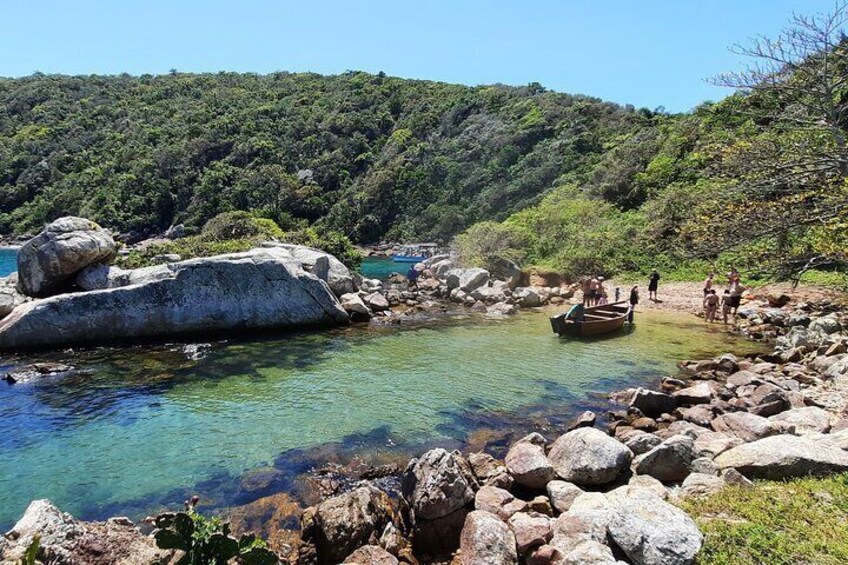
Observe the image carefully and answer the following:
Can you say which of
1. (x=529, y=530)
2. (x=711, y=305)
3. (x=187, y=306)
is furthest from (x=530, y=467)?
(x=711, y=305)

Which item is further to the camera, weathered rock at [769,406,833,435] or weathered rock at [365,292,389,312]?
weathered rock at [365,292,389,312]

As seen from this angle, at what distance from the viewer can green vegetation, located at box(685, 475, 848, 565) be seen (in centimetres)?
520

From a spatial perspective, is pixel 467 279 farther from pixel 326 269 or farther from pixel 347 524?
pixel 347 524

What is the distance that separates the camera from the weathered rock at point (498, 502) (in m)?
7.61

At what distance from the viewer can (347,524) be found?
7164 mm

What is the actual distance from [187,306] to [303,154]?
76613 millimetres

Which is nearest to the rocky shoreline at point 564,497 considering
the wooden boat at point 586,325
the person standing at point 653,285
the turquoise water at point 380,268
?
the wooden boat at point 586,325

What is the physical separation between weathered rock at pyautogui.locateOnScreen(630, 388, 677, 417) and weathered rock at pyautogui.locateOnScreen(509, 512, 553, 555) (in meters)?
5.98

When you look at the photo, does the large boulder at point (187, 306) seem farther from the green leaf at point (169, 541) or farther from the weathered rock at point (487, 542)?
the green leaf at point (169, 541)

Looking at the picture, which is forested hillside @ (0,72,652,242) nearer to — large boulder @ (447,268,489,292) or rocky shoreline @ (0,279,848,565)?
large boulder @ (447,268,489,292)

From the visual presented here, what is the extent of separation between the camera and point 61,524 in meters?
5.95

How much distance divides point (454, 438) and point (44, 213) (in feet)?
310

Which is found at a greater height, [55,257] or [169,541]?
[55,257]

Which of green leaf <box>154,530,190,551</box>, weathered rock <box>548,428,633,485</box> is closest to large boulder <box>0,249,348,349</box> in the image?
weathered rock <box>548,428,633,485</box>
